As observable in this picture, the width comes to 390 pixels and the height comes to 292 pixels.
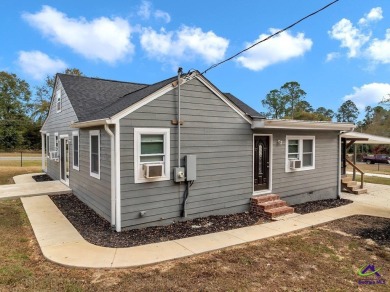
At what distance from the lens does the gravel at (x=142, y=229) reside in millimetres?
5258

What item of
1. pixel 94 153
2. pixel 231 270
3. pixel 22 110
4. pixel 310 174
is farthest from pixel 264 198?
pixel 22 110

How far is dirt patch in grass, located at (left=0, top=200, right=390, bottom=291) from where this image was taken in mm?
3592

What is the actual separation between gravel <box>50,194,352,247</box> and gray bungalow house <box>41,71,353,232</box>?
8.0 inches

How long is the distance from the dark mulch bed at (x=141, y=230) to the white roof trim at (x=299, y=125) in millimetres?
2574

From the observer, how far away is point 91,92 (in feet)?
33.5

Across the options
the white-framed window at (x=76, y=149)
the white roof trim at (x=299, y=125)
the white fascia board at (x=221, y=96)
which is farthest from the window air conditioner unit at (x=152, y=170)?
the white-framed window at (x=76, y=149)

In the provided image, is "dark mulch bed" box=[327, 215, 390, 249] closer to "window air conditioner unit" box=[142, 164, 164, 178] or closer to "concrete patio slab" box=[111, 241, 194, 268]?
"concrete patio slab" box=[111, 241, 194, 268]

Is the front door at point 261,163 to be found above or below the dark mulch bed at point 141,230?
above

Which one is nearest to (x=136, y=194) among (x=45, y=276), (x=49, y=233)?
(x=49, y=233)

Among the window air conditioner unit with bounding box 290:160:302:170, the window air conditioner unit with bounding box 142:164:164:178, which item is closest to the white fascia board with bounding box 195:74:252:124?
the window air conditioner unit with bounding box 290:160:302:170

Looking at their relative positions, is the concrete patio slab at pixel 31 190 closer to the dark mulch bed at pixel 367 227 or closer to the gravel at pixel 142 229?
the gravel at pixel 142 229

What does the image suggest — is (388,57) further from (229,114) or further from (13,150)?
(13,150)

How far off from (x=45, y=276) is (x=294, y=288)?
3553 millimetres

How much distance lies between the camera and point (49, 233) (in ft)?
18.0
